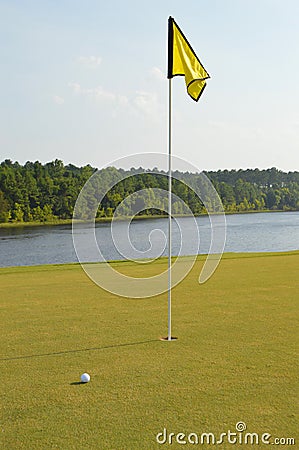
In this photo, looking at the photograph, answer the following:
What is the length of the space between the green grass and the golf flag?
365 cm

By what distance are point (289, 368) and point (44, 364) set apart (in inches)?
111

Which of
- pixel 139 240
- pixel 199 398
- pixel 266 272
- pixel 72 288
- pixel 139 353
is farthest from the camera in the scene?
pixel 139 240

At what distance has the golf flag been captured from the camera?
756cm

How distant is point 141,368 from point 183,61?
4268 mm

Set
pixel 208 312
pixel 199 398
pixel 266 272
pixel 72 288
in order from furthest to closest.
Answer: pixel 266 272 → pixel 72 288 → pixel 208 312 → pixel 199 398

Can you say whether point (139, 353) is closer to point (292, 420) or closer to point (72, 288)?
point (292, 420)

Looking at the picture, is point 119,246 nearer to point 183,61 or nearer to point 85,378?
point 183,61

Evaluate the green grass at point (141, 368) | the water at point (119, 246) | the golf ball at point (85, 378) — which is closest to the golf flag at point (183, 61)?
the green grass at point (141, 368)

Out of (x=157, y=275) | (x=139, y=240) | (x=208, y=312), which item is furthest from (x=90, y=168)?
(x=208, y=312)

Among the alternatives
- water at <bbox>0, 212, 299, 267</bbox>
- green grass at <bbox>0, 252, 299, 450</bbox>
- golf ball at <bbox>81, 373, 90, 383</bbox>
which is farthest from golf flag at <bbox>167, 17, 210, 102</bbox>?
water at <bbox>0, 212, 299, 267</bbox>

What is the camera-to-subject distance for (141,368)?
20.1 ft

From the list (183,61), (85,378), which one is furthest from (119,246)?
(85,378)

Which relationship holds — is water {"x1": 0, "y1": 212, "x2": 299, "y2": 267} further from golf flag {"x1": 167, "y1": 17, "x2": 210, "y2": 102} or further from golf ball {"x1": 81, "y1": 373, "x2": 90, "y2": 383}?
golf ball {"x1": 81, "y1": 373, "x2": 90, "y2": 383}

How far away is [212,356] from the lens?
6516 mm
